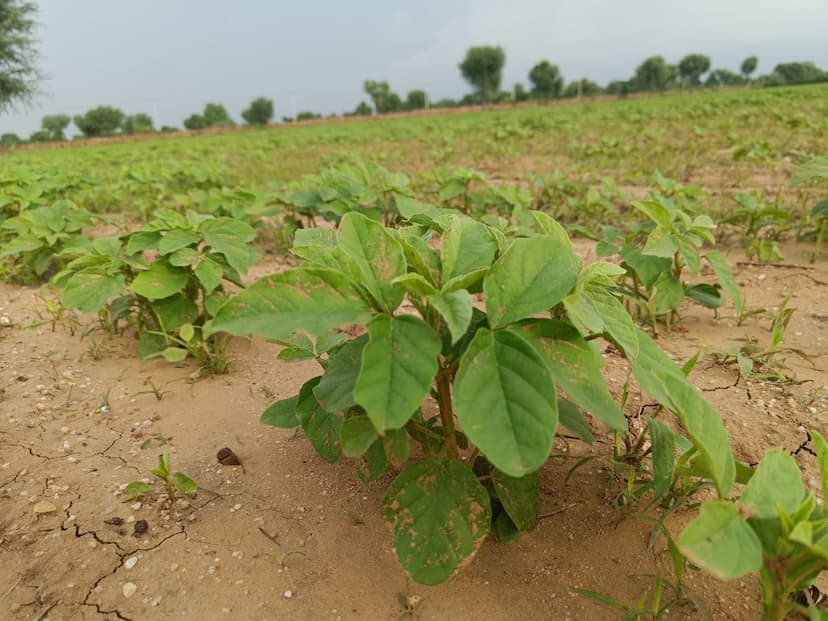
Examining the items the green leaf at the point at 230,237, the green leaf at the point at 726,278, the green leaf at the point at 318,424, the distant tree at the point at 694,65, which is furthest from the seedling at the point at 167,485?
the distant tree at the point at 694,65

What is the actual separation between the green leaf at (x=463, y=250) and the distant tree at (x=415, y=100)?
6373 cm

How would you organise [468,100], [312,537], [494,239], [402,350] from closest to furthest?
[402,350] → [494,239] → [312,537] → [468,100]

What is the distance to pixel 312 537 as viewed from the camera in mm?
1289

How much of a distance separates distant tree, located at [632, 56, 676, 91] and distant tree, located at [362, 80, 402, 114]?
89.4ft

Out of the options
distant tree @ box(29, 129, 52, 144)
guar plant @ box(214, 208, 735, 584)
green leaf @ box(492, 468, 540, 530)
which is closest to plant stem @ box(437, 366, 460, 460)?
guar plant @ box(214, 208, 735, 584)

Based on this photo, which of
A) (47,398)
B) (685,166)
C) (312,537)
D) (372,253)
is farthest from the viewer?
(685,166)

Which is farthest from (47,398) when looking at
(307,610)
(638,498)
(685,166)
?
(685,166)

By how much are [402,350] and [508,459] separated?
24 cm

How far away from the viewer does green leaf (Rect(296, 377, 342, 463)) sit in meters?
1.29

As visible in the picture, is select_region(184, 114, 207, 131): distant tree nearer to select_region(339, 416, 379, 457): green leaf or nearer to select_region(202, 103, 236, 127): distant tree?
select_region(202, 103, 236, 127): distant tree

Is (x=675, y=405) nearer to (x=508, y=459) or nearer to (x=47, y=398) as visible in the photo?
(x=508, y=459)

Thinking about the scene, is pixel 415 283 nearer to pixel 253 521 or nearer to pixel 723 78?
pixel 253 521

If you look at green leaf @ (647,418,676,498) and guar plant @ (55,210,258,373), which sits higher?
guar plant @ (55,210,258,373)

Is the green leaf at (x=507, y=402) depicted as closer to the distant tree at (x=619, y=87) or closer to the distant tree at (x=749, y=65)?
the distant tree at (x=619, y=87)
